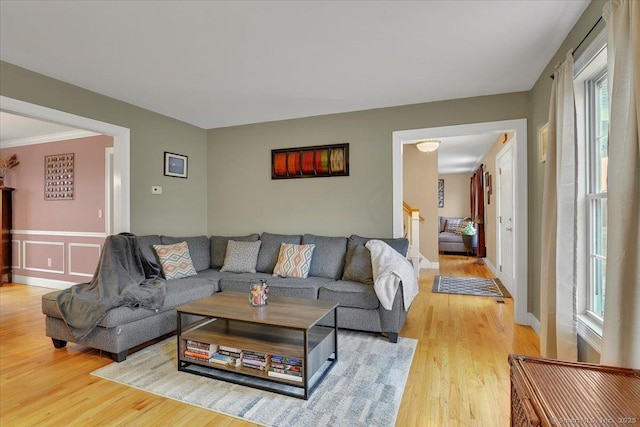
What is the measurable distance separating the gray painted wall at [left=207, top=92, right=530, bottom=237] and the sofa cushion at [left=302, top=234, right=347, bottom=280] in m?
0.35

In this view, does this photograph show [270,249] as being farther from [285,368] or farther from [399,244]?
[285,368]

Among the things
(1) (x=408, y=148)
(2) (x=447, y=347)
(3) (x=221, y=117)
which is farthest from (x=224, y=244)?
(1) (x=408, y=148)

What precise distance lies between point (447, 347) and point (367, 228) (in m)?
1.60

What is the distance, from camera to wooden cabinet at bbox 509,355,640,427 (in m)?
0.95

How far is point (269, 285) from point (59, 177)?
14.0 feet

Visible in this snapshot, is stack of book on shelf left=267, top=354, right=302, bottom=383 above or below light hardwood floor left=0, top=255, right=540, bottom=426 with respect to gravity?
above

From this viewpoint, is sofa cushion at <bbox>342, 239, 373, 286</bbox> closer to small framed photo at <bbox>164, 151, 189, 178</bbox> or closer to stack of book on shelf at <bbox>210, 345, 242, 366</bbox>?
stack of book on shelf at <bbox>210, 345, 242, 366</bbox>

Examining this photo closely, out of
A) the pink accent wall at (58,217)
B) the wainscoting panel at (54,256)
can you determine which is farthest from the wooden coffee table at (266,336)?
the pink accent wall at (58,217)

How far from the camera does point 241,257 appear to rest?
12.7ft

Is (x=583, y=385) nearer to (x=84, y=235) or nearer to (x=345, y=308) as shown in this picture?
(x=345, y=308)

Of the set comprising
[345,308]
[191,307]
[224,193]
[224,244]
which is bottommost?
[345,308]

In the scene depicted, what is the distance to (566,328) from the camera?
2064 millimetres

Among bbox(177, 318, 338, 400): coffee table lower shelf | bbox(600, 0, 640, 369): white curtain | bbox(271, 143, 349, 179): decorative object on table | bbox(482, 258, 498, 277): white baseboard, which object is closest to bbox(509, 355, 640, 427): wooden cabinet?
bbox(600, 0, 640, 369): white curtain

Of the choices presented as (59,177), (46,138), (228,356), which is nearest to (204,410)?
(228,356)
